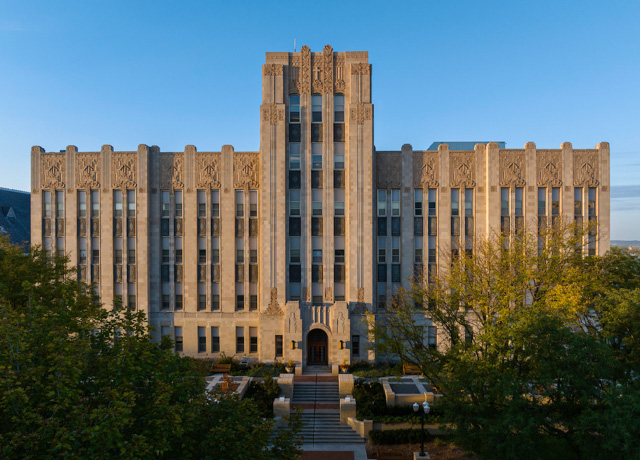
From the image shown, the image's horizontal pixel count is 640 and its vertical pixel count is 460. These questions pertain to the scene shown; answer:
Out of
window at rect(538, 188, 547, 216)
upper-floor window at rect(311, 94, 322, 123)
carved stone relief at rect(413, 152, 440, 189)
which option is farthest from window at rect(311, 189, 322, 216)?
window at rect(538, 188, 547, 216)

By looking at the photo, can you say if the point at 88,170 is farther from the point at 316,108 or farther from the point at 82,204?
the point at 316,108

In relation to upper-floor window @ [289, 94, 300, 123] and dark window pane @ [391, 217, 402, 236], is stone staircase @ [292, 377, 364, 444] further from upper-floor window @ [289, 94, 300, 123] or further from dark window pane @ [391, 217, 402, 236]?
upper-floor window @ [289, 94, 300, 123]

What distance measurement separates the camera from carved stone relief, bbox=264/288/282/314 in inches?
1438

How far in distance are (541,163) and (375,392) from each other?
88.8 ft

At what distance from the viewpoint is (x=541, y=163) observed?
37.7m

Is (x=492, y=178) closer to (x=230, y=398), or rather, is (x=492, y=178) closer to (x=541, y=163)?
(x=541, y=163)

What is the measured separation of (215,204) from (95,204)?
39.9 ft

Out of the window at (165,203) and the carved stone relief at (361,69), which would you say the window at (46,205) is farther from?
the carved stone relief at (361,69)

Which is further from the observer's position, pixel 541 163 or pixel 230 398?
pixel 541 163

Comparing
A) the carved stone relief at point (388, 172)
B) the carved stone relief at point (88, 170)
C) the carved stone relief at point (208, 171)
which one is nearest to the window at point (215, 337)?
the carved stone relief at point (208, 171)

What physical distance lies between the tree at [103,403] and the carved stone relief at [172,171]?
26.0 metres

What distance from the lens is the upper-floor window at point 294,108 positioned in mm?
37531

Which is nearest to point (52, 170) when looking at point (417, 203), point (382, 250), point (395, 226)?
point (382, 250)

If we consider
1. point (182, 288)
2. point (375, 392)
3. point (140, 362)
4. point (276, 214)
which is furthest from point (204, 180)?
point (140, 362)
